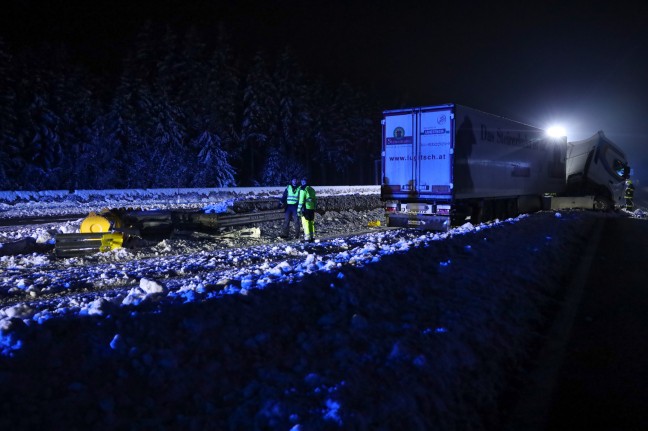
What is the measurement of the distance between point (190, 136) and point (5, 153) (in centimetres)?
1715

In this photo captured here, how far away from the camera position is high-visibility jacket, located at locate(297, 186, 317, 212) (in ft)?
45.4

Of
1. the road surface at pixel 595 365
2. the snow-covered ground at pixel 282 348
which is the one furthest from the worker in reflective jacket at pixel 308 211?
the road surface at pixel 595 365

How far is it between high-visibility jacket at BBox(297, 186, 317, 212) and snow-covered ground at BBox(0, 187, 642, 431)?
5.80 meters

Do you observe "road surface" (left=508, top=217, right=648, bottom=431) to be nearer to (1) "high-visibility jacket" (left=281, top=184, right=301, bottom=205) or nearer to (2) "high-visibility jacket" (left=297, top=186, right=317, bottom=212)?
(2) "high-visibility jacket" (left=297, top=186, right=317, bottom=212)

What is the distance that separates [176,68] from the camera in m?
51.8

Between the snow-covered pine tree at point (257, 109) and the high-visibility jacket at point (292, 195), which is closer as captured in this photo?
the high-visibility jacket at point (292, 195)

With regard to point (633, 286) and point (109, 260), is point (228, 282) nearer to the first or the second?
point (109, 260)

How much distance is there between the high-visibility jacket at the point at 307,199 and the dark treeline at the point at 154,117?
37003 mm

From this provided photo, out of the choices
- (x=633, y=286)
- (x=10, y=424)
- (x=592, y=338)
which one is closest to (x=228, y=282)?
(x=10, y=424)

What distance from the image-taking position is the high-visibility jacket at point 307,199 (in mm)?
13827

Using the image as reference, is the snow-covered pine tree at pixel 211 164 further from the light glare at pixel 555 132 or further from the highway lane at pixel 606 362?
the highway lane at pixel 606 362

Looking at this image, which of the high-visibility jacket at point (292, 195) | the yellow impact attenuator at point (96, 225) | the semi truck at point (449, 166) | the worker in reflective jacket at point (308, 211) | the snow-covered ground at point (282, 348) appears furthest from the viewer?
the semi truck at point (449, 166)

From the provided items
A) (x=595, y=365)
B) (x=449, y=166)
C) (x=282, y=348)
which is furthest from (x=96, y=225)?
(x=595, y=365)

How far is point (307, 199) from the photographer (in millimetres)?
13914
